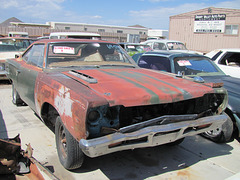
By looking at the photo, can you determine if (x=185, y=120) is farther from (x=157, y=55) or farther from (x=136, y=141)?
(x=157, y=55)

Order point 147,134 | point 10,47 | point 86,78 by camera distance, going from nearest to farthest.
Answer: point 147,134, point 86,78, point 10,47

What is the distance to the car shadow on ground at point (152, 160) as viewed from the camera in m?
3.08

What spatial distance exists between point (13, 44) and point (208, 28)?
1539 cm

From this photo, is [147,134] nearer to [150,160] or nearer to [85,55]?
[150,160]

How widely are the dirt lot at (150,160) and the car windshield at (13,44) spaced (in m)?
5.71

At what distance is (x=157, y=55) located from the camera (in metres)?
5.45

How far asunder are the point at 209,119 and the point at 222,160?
1.01 m

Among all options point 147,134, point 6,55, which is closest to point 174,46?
point 6,55

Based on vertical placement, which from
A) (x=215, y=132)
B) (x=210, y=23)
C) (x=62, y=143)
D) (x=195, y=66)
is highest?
(x=210, y=23)

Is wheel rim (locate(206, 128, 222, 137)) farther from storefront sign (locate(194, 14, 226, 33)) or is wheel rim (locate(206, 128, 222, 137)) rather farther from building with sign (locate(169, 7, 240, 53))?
storefront sign (locate(194, 14, 226, 33))

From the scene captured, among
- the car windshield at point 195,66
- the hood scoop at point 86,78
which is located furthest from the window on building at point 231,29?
the hood scoop at point 86,78

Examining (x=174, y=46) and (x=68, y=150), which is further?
(x=174, y=46)

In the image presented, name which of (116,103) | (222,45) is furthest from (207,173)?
(222,45)

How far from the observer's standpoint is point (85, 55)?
13.5ft
